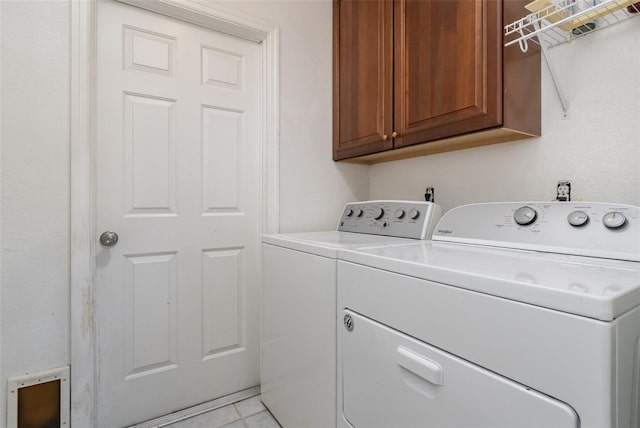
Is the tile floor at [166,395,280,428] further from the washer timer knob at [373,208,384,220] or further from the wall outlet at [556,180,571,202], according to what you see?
the wall outlet at [556,180,571,202]

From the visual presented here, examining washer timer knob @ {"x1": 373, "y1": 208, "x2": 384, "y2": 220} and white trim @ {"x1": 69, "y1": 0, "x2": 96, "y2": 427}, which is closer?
white trim @ {"x1": 69, "y1": 0, "x2": 96, "y2": 427}

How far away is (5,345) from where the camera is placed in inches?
46.5

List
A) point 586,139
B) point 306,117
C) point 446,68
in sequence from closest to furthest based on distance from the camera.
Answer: point 586,139
point 446,68
point 306,117

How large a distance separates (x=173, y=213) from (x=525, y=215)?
1.51 m

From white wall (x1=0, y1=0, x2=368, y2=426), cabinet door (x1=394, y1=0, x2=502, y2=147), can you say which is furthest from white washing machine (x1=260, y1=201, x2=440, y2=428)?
white wall (x1=0, y1=0, x2=368, y2=426)

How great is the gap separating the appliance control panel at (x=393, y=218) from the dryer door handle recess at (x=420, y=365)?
631 mm

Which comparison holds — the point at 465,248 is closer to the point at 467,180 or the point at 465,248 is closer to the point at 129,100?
the point at 467,180

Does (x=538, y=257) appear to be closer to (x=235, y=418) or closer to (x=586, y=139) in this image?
(x=586, y=139)

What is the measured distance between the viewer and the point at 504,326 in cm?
59

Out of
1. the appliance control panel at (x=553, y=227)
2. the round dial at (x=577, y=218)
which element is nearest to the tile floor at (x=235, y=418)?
the appliance control panel at (x=553, y=227)

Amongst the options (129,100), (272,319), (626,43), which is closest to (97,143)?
(129,100)

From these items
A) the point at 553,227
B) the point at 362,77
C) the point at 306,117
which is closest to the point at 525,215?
the point at 553,227

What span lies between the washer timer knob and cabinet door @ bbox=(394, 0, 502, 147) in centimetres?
33

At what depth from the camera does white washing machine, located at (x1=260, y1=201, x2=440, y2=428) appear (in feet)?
3.58
